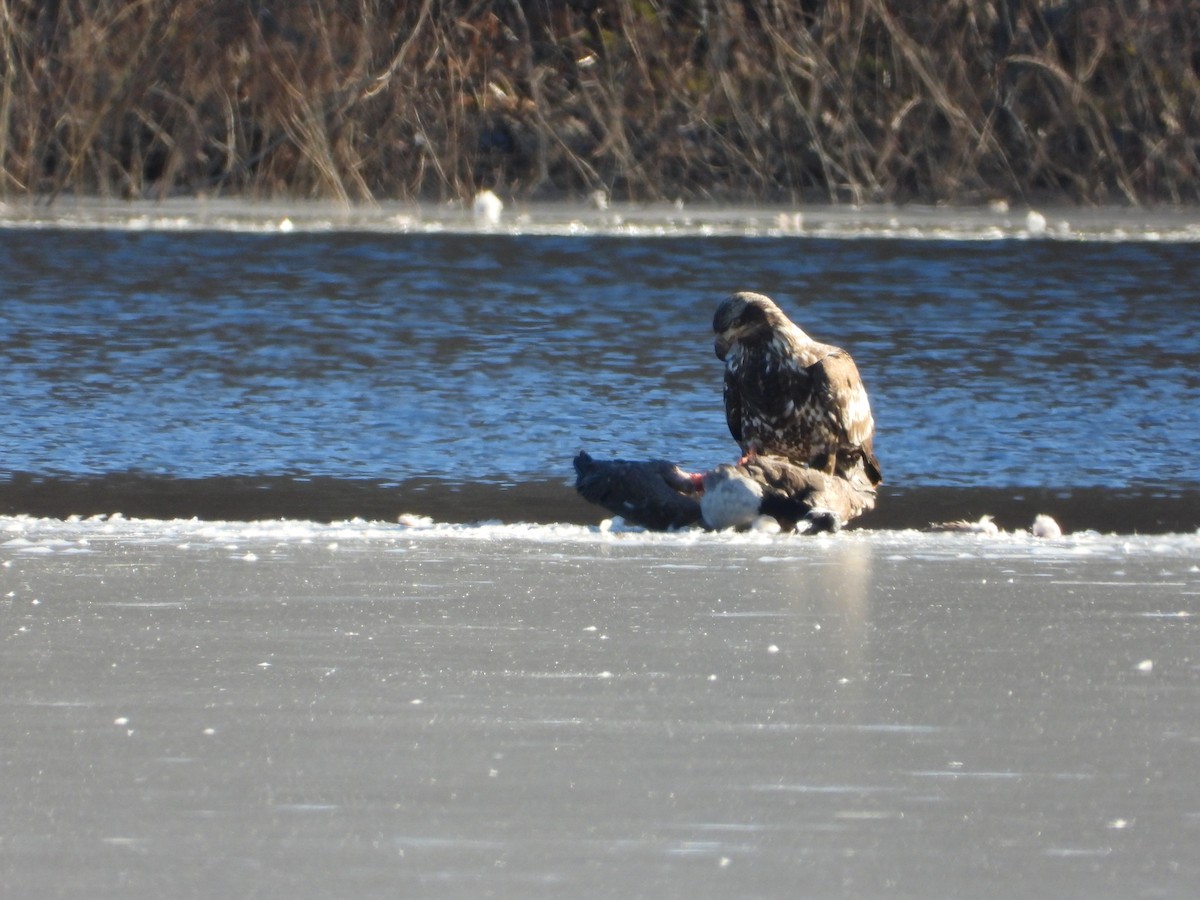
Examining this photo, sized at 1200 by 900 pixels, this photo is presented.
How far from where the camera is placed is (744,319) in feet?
18.7

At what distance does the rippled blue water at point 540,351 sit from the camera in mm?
6871

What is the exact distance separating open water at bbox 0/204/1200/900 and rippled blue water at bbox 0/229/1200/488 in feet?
0.11

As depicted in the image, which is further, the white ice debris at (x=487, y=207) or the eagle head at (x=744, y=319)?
the white ice debris at (x=487, y=207)

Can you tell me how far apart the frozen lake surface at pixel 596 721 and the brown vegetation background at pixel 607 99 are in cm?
924

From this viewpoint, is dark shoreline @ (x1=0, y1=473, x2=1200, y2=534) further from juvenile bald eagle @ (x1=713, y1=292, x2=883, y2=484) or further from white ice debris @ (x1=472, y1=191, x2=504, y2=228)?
white ice debris @ (x1=472, y1=191, x2=504, y2=228)

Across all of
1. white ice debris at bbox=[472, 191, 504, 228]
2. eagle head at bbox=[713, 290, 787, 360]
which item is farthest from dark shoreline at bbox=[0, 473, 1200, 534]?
white ice debris at bbox=[472, 191, 504, 228]

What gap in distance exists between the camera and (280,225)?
11.9m

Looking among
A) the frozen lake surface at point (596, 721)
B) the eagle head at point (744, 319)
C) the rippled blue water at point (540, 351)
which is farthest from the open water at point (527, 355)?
the frozen lake surface at point (596, 721)

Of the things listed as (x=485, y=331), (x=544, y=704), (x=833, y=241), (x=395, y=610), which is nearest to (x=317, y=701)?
(x=544, y=704)

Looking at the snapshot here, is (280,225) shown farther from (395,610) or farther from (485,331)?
(395,610)

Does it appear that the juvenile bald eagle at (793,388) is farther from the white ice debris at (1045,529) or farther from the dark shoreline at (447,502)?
the white ice debris at (1045,529)

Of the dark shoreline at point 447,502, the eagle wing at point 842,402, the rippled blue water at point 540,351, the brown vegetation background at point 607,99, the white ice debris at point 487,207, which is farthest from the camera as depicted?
the brown vegetation background at point 607,99

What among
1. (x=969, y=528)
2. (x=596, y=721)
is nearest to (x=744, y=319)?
(x=969, y=528)

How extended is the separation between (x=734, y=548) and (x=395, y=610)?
3.41ft
